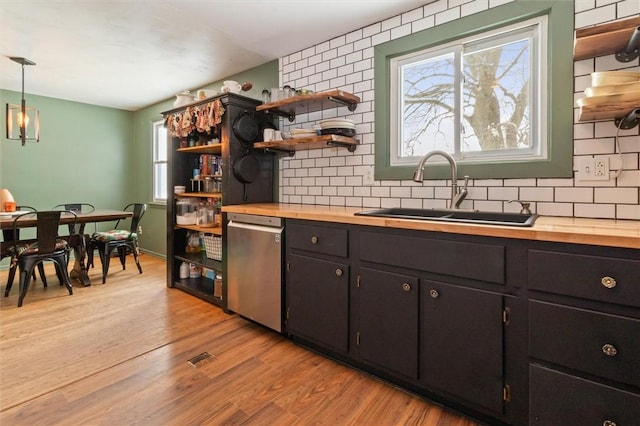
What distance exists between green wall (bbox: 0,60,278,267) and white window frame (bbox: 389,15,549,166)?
2.51 metres

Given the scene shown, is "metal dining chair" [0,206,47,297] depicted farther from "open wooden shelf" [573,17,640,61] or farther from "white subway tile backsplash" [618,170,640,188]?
"white subway tile backsplash" [618,170,640,188]

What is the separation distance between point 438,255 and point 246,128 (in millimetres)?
2032

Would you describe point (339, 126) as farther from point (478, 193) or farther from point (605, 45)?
point (605, 45)

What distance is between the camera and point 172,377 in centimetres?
183

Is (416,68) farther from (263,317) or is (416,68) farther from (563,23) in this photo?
(263,317)

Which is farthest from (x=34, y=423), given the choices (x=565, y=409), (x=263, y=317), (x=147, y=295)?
(x=565, y=409)

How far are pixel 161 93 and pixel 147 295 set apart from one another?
2.80 metres

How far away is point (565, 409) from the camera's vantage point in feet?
3.99

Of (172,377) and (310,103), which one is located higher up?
(310,103)

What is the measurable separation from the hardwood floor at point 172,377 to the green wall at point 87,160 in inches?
96.1

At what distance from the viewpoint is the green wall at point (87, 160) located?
443 centimetres

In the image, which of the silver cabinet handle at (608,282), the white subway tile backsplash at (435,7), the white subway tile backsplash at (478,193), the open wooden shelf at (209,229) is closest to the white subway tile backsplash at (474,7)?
the white subway tile backsplash at (435,7)

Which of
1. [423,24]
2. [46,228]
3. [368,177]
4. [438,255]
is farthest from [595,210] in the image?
[46,228]

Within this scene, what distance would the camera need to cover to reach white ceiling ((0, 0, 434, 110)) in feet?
7.50
